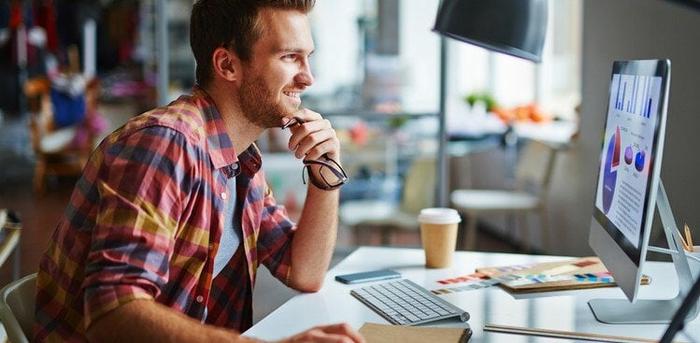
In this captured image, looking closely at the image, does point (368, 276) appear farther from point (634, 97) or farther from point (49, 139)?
point (49, 139)

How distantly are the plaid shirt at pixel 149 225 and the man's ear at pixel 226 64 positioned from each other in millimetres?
61

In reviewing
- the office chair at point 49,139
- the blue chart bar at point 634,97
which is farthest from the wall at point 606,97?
the office chair at point 49,139

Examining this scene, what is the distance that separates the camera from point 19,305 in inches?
65.5

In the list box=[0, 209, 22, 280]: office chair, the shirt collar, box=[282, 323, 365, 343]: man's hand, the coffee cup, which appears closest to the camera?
box=[282, 323, 365, 343]: man's hand

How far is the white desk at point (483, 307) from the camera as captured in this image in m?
1.61

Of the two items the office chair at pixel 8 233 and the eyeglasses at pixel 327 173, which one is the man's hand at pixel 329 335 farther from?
the office chair at pixel 8 233

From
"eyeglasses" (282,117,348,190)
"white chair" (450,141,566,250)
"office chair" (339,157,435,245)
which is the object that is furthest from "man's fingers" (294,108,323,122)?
"white chair" (450,141,566,250)

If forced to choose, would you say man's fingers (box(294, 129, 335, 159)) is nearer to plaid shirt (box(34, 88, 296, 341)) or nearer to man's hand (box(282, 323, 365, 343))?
plaid shirt (box(34, 88, 296, 341))

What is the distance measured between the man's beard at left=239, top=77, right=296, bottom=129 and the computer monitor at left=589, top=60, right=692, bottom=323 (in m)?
0.67

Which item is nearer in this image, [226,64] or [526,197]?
[226,64]

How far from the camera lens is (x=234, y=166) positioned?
70.6 inches

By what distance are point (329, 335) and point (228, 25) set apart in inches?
28.5

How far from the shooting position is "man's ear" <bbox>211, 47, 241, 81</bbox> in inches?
69.9

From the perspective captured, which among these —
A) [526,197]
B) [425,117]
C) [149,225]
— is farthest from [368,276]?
[526,197]
